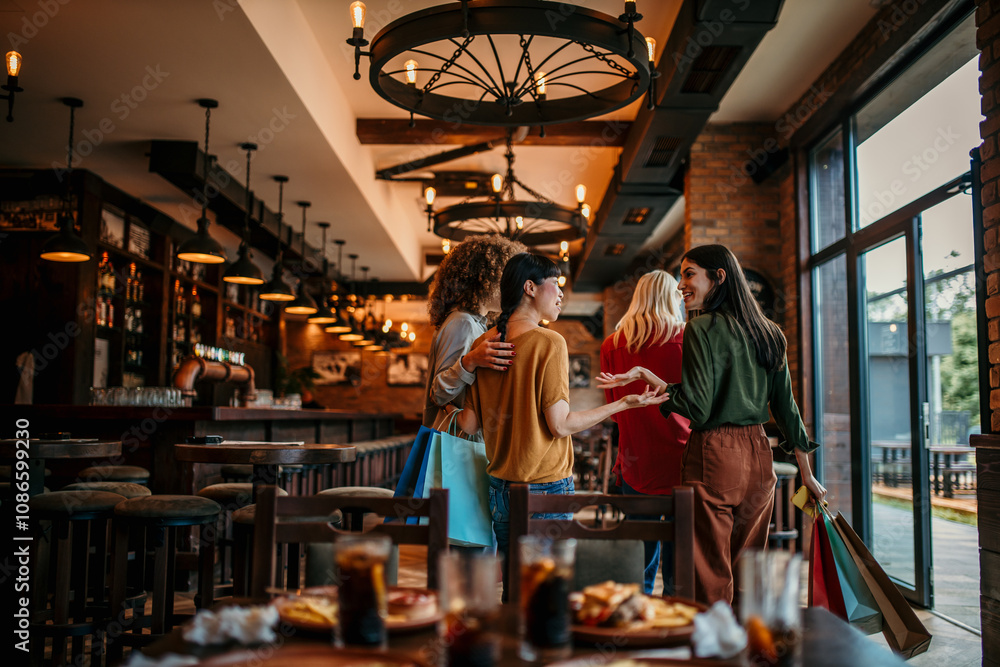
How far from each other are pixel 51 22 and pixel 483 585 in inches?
167

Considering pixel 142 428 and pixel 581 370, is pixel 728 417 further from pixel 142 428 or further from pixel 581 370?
pixel 581 370

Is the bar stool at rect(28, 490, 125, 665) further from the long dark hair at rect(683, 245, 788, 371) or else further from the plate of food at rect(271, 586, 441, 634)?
the long dark hair at rect(683, 245, 788, 371)

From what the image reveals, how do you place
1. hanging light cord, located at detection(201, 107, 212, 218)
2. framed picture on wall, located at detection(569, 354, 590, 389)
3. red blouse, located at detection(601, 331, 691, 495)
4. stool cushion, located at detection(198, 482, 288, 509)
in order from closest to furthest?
red blouse, located at detection(601, 331, 691, 495) < stool cushion, located at detection(198, 482, 288, 509) < hanging light cord, located at detection(201, 107, 212, 218) < framed picture on wall, located at detection(569, 354, 590, 389)

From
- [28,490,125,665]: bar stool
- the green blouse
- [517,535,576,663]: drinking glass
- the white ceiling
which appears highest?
the white ceiling

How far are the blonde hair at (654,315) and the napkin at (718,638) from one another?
1.82 meters

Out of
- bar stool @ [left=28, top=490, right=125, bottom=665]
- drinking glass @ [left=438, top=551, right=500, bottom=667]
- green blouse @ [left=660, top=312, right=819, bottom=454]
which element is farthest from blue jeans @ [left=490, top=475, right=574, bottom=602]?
bar stool @ [left=28, top=490, right=125, bottom=665]

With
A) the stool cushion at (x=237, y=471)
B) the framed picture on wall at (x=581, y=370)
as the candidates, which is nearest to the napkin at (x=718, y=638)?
the stool cushion at (x=237, y=471)

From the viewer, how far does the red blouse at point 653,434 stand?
272 cm

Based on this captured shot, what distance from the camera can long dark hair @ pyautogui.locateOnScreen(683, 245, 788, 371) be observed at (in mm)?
2307

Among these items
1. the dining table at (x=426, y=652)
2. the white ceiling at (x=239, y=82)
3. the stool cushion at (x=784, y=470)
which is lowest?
the stool cushion at (x=784, y=470)

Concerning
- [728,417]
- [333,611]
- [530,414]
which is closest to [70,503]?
[530,414]

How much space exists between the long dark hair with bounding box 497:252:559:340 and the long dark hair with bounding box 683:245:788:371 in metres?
0.54

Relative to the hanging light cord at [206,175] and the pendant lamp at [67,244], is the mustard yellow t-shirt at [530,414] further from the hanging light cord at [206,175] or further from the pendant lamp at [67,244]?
the pendant lamp at [67,244]

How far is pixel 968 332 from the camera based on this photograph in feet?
12.5
